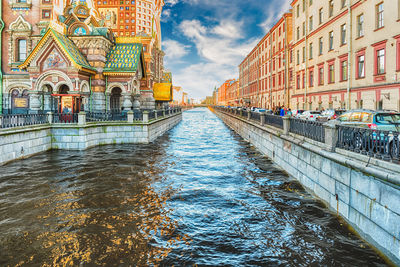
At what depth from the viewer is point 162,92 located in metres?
39.2

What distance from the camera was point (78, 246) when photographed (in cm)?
636

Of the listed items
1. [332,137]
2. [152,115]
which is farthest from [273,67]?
[332,137]

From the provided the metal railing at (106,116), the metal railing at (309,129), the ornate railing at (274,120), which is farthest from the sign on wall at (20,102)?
the metal railing at (309,129)

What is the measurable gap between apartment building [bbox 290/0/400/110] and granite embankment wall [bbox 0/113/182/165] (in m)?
18.1

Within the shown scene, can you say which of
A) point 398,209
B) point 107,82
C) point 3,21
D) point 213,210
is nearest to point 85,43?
point 107,82

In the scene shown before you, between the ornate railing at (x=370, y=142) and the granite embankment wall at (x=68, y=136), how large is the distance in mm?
14663

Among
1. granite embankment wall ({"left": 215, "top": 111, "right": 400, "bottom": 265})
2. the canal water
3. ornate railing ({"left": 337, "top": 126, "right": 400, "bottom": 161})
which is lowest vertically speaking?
the canal water

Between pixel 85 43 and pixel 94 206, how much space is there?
20.7 meters

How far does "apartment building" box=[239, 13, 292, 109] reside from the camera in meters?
48.6

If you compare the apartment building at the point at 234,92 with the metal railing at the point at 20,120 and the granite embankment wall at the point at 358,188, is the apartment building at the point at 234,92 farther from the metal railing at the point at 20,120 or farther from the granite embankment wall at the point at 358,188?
the granite embankment wall at the point at 358,188

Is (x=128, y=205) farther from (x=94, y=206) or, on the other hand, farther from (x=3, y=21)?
(x=3, y=21)

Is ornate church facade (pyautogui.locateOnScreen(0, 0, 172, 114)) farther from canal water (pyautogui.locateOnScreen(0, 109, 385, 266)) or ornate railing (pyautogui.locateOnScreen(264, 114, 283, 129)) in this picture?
ornate railing (pyautogui.locateOnScreen(264, 114, 283, 129))

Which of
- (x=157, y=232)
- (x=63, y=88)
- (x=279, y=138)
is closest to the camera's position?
(x=157, y=232)

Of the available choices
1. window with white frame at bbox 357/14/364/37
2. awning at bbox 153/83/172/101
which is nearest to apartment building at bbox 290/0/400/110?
window with white frame at bbox 357/14/364/37
